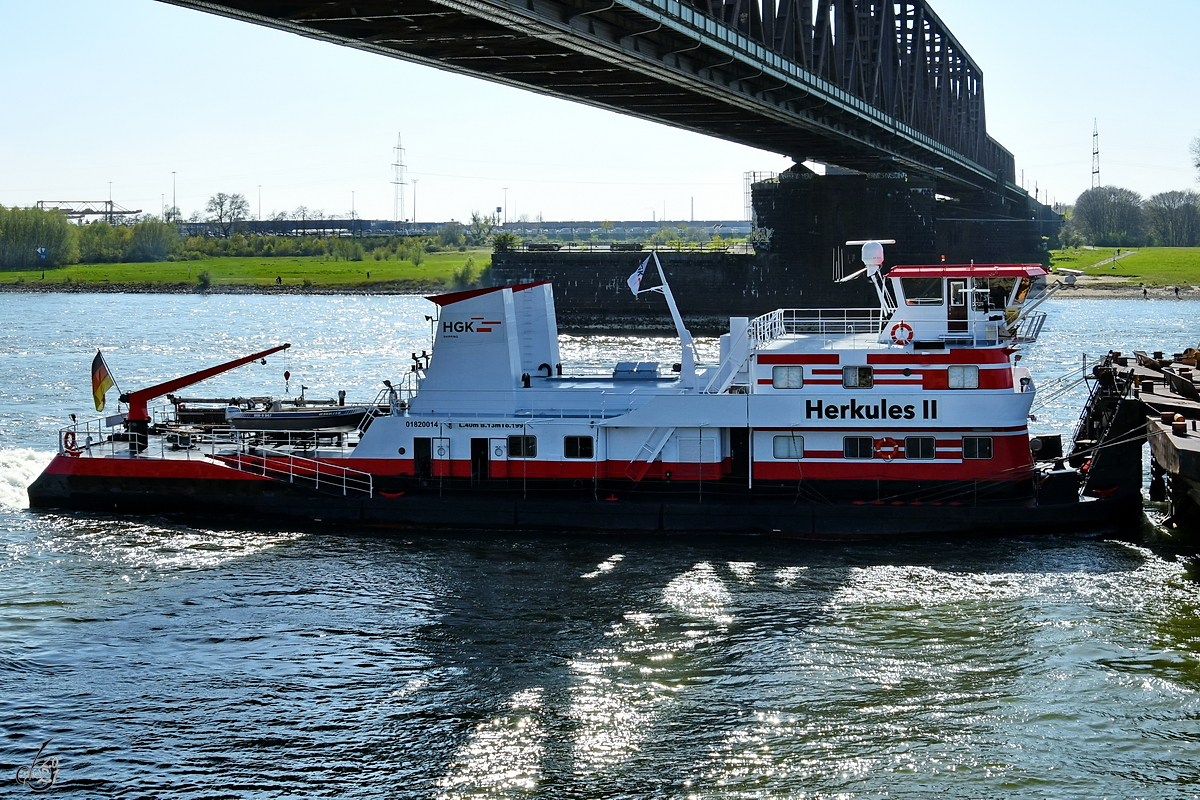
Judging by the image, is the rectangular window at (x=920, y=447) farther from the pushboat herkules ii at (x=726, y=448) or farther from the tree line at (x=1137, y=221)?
the tree line at (x=1137, y=221)

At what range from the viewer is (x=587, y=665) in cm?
1992

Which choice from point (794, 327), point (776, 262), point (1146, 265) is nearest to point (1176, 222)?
point (1146, 265)

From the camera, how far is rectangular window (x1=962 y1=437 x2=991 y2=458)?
2688 centimetres

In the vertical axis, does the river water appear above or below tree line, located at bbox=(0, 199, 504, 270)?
below

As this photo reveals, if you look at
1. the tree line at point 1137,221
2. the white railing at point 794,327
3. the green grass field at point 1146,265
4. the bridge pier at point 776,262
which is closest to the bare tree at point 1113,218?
the tree line at point 1137,221

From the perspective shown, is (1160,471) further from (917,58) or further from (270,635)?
(917,58)

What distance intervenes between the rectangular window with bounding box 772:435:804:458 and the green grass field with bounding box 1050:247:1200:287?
112964mm

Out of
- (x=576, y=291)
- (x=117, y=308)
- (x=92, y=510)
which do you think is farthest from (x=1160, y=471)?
(x=117, y=308)

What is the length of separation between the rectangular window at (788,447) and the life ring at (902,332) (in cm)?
311

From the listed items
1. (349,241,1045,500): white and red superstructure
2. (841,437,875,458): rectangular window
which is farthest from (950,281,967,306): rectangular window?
(841,437,875,458): rectangular window

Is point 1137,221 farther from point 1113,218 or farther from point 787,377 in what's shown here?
point 787,377

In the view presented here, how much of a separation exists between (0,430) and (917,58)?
223ft

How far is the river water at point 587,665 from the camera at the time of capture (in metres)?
16.6

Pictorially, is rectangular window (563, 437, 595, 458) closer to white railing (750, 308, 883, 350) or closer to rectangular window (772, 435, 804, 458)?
rectangular window (772, 435, 804, 458)
